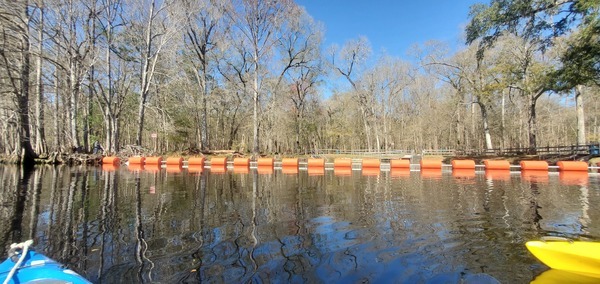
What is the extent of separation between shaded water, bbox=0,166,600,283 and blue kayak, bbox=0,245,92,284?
0.95m

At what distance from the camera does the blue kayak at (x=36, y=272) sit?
2330 millimetres

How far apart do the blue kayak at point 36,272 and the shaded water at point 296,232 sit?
37.4 inches

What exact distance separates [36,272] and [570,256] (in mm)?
5422

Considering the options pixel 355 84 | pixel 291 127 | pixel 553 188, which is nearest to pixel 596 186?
pixel 553 188

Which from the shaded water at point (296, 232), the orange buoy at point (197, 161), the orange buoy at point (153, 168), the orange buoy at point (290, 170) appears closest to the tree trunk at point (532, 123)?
the shaded water at point (296, 232)

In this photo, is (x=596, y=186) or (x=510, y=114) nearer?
(x=596, y=186)

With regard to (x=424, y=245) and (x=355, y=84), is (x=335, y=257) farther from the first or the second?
(x=355, y=84)

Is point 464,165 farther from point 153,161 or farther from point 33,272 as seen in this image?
point 153,161

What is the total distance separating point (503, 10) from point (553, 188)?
1532cm

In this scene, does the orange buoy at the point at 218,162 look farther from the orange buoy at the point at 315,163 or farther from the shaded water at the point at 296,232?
the shaded water at the point at 296,232

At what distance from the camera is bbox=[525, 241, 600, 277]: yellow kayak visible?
357 cm

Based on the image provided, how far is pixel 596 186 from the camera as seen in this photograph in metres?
10.7

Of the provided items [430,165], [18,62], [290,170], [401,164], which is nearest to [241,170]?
[290,170]

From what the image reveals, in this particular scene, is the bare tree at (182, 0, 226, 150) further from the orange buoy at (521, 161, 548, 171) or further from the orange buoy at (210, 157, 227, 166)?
the orange buoy at (521, 161, 548, 171)
